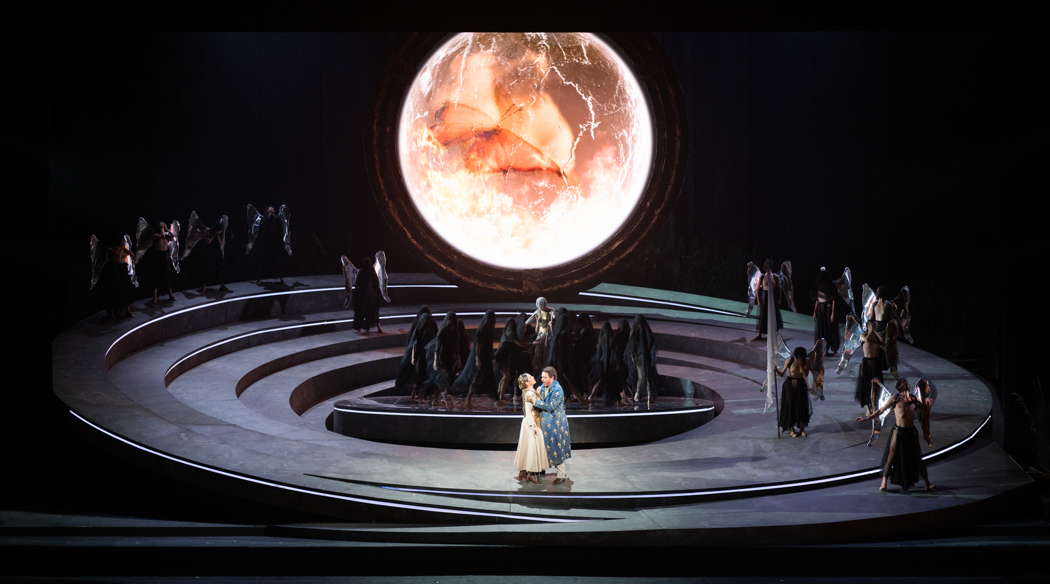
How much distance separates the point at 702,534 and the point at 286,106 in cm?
1312

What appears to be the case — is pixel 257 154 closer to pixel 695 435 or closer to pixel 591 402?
pixel 591 402

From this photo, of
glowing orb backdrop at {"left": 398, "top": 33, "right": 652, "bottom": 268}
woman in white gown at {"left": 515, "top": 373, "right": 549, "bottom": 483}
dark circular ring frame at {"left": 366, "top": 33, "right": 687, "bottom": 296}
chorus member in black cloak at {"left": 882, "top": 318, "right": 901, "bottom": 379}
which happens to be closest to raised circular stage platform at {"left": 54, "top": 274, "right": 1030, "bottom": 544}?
woman in white gown at {"left": 515, "top": 373, "right": 549, "bottom": 483}

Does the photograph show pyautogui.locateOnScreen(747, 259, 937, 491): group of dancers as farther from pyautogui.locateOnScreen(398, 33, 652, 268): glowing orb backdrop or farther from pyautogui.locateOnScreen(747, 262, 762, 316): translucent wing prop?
pyautogui.locateOnScreen(398, 33, 652, 268): glowing orb backdrop

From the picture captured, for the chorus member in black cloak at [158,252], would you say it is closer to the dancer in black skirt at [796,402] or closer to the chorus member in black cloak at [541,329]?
the chorus member in black cloak at [541,329]

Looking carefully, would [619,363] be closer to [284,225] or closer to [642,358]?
[642,358]

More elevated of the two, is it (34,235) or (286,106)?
(286,106)

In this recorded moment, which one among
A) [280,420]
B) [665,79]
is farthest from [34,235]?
[665,79]

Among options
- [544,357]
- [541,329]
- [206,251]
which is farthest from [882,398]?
[206,251]

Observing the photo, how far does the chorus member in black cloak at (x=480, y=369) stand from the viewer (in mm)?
12586

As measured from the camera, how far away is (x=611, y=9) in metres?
7.27

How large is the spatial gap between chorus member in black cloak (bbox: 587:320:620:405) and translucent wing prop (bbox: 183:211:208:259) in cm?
700

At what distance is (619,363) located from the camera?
12.6 m

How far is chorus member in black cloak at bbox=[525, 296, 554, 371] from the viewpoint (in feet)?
41.4

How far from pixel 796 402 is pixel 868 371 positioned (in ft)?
4.67
